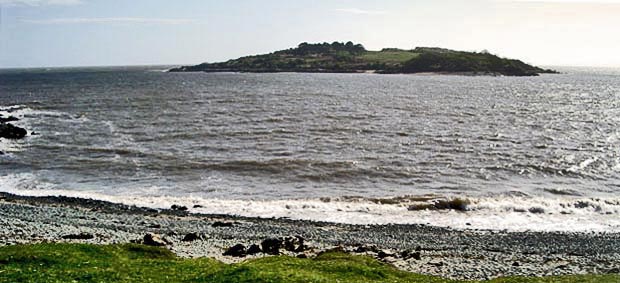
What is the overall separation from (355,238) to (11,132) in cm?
5688

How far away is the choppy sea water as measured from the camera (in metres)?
38.6

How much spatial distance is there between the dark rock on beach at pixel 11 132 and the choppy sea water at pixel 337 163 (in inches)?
95.3

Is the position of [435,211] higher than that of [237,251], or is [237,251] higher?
[237,251]

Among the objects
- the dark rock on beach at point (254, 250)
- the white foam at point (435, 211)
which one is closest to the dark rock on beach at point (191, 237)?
the dark rock on beach at point (254, 250)

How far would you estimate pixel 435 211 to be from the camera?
125ft

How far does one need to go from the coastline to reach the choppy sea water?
7.80ft

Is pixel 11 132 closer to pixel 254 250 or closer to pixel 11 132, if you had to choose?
pixel 11 132

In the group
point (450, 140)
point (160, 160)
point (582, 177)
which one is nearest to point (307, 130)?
point (450, 140)

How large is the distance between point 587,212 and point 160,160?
1502 inches

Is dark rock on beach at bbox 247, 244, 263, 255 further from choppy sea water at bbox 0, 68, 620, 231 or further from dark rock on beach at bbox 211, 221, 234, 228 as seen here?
choppy sea water at bbox 0, 68, 620, 231

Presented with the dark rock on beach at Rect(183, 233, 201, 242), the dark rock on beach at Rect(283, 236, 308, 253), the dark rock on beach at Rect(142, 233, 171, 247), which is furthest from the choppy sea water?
the dark rock on beach at Rect(142, 233, 171, 247)

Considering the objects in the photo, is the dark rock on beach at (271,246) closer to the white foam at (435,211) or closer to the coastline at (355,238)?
the coastline at (355,238)

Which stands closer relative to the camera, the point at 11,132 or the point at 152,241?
the point at 152,241

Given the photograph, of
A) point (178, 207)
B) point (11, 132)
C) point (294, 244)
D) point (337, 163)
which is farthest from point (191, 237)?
point (11, 132)
